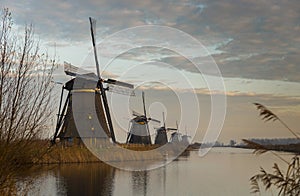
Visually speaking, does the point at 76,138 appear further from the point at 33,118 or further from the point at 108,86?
the point at 33,118

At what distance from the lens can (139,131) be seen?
48.6m

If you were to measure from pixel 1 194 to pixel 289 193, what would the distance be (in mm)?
5413

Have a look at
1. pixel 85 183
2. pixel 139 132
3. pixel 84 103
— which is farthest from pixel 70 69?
pixel 85 183

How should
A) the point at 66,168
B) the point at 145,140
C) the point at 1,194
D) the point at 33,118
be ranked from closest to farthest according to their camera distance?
the point at 33,118, the point at 1,194, the point at 66,168, the point at 145,140

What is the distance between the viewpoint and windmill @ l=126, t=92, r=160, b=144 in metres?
47.8

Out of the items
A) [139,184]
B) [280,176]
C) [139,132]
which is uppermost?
[139,132]

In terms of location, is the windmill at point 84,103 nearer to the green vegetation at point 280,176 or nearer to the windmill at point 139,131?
the windmill at point 139,131

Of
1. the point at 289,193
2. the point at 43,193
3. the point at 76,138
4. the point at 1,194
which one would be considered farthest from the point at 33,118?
the point at 76,138

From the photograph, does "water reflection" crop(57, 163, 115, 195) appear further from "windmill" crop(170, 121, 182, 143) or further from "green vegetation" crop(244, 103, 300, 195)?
"windmill" crop(170, 121, 182, 143)

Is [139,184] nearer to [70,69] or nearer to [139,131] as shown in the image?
[70,69]

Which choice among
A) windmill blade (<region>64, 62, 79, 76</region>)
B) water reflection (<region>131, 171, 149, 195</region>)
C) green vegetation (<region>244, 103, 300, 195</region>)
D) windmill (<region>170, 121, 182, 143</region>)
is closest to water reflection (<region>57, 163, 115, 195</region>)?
water reflection (<region>131, 171, 149, 195</region>)

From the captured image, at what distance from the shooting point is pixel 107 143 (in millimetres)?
34812

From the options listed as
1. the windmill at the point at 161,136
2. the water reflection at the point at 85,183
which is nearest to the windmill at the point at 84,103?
the water reflection at the point at 85,183

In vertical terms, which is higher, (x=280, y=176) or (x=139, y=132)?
(x=139, y=132)
